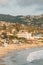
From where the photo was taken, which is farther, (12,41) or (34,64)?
(12,41)

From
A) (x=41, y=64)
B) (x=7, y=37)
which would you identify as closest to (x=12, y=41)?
(x=7, y=37)

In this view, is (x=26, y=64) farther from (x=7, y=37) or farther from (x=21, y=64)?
(x=7, y=37)

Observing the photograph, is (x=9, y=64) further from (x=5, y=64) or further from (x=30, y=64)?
(x=30, y=64)

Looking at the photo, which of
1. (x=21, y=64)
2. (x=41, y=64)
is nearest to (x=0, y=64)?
(x=21, y=64)

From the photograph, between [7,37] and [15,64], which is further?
[7,37]

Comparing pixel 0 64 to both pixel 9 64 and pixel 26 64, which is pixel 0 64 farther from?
pixel 26 64

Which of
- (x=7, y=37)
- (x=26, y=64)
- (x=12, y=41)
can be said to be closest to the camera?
(x=26, y=64)

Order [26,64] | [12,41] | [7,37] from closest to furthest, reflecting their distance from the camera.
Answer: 1. [26,64]
2. [12,41]
3. [7,37]
